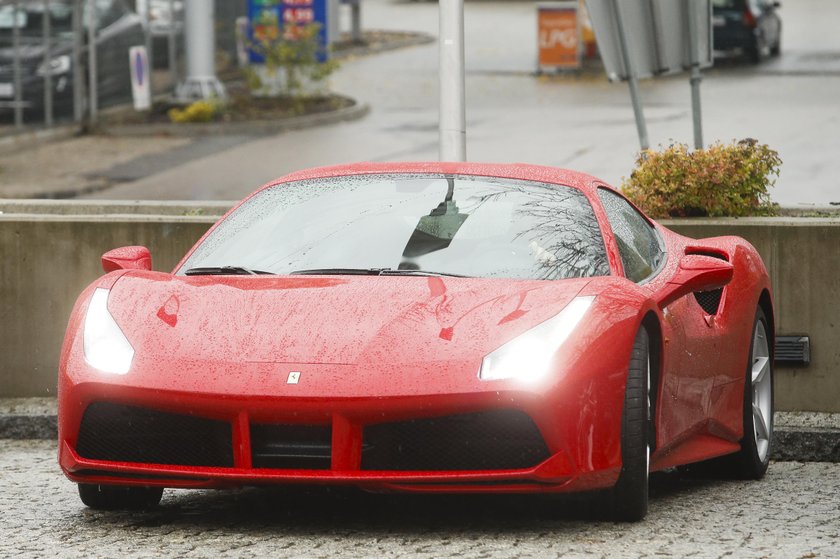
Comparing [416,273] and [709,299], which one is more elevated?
[416,273]

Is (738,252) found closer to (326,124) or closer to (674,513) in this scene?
(674,513)

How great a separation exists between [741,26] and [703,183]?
2570 centimetres

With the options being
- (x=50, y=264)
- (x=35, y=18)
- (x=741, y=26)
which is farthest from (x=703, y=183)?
(x=741, y=26)

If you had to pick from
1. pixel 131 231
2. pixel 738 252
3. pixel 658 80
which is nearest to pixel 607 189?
pixel 738 252

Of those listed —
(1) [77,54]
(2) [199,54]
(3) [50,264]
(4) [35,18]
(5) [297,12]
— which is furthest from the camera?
(5) [297,12]

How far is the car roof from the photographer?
272 inches

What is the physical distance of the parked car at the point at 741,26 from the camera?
1329 inches

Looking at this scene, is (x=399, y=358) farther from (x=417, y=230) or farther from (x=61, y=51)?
(x=61, y=51)

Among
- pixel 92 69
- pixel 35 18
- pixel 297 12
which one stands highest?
pixel 297 12

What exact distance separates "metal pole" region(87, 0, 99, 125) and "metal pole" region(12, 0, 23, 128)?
1670 millimetres

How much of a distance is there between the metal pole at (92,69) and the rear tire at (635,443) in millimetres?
19517

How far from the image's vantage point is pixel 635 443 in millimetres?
5773

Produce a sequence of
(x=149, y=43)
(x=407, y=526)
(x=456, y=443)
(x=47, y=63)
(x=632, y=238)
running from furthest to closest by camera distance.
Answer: (x=149, y=43) → (x=47, y=63) → (x=632, y=238) → (x=407, y=526) → (x=456, y=443)

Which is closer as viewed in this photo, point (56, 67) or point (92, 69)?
point (56, 67)
